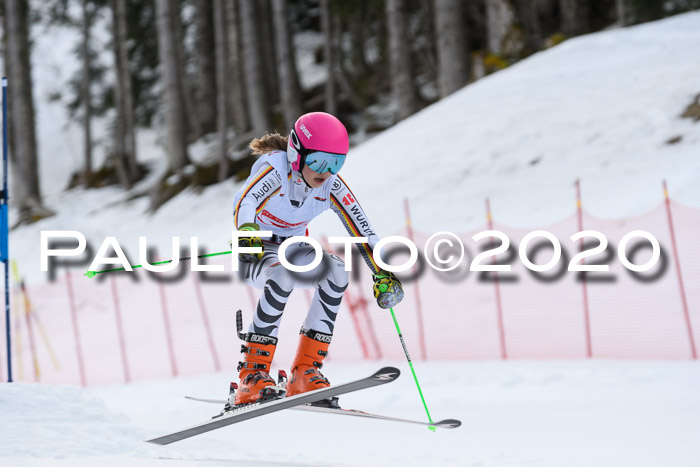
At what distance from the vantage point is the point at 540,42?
20.5 meters

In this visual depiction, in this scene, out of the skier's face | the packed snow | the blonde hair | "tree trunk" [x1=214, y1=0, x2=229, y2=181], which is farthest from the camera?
"tree trunk" [x1=214, y1=0, x2=229, y2=181]

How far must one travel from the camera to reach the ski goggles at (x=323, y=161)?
14.2ft

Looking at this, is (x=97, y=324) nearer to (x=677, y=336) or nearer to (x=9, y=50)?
(x=677, y=336)

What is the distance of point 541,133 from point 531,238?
174 inches

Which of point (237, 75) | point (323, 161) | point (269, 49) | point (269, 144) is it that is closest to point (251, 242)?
point (323, 161)

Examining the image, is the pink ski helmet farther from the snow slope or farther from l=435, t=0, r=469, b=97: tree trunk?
l=435, t=0, r=469, b=97: tree trunk

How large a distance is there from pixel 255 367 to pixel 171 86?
16896 millimetres

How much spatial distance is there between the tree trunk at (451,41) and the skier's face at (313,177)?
1294 centimetres

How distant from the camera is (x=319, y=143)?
4.31 meters

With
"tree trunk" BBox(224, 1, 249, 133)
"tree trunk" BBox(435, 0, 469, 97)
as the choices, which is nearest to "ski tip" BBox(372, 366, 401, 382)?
"tree trunk" BBox(435, 0, 469, 97)

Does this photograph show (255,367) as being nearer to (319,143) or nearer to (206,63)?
(319,143)

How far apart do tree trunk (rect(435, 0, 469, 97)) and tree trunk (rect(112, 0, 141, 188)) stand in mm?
10731

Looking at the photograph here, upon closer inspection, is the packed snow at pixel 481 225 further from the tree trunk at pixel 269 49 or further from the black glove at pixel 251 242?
the tree trunk at pixel 269 49

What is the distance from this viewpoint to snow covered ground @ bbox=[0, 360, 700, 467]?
4902 millimetres
